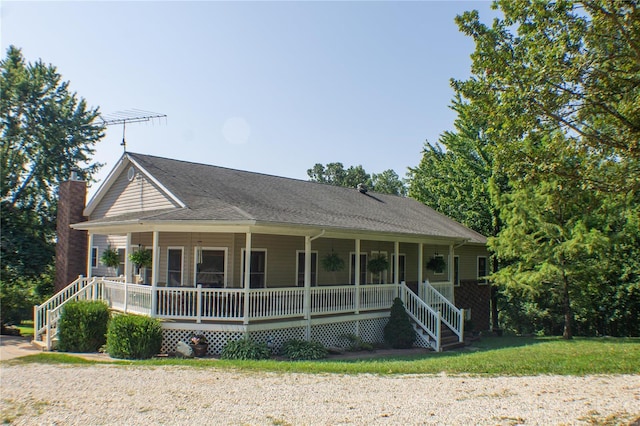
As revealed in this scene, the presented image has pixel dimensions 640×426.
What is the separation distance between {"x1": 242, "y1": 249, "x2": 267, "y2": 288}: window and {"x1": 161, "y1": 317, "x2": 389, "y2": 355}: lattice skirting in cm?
254

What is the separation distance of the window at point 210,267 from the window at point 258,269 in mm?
940

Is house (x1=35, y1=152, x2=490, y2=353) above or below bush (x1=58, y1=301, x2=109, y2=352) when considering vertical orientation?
above

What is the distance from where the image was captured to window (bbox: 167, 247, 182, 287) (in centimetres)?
1683

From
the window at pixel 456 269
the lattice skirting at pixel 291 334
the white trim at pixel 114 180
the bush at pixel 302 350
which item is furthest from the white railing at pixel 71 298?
the window at pixel 456 269

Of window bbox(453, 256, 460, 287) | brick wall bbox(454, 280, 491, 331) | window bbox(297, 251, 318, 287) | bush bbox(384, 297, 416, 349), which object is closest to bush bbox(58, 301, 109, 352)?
window bbox(297, 251, 318, 287)

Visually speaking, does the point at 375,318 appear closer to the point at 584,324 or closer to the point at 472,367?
the point at 472,367

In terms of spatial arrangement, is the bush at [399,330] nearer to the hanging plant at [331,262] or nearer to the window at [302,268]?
the hanging plant at [331,262]

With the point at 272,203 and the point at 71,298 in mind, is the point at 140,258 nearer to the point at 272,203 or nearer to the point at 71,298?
the point at 71,298

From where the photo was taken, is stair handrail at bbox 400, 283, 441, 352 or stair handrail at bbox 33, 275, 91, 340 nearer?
stair handrail at bbox 33, 275, 91, 340

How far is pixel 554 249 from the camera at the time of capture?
1841 cm

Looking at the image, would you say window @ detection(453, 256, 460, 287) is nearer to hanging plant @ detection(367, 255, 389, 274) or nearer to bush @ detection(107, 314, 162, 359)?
hanging plant @ detection(367, 255, 389, 274)

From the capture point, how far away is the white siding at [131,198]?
17.2 metres

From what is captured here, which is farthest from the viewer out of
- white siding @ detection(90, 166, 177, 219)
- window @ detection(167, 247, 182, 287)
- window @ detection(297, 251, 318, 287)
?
window @ detection(297, 251, 318, 287)

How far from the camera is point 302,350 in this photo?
13.4 m
